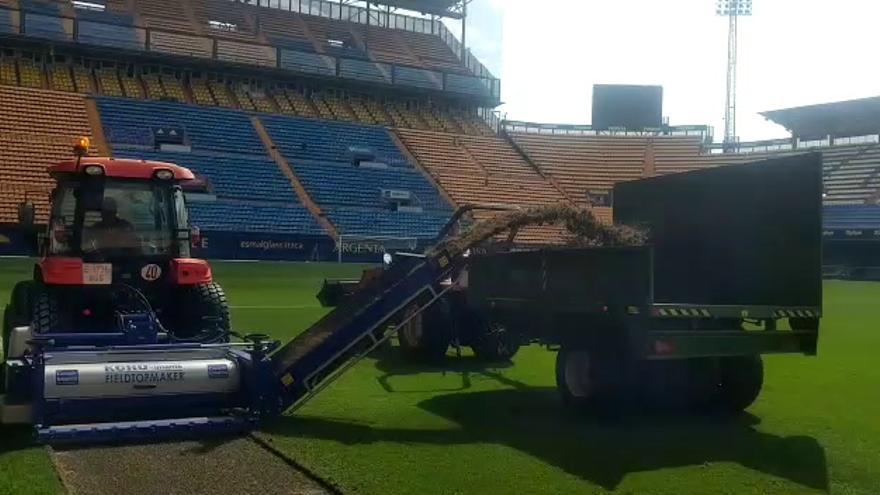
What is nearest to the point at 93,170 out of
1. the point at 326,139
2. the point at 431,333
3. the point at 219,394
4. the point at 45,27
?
the point at 219,394

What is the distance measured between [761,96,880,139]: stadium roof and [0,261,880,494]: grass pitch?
1914 inches

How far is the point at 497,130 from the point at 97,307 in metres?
45.1

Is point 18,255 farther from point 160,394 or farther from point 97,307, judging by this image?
point 160,394

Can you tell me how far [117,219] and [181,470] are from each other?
3.32 metres

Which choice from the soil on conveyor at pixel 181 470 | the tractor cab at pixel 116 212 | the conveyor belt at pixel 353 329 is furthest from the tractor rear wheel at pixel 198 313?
the soil on conveyor at pixel 181 470

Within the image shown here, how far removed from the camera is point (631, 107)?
57.5m

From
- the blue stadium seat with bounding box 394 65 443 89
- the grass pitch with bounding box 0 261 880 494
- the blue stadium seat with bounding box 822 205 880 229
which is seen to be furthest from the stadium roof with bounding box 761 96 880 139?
the grass pitch with bounding box 0 261 880 494

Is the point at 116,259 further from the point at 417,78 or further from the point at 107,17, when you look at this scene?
the point at 417,78

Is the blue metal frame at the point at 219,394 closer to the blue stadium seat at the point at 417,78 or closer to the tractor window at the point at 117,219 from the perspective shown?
the tractor window at the point at 117,219

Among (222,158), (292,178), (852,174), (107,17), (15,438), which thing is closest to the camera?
(15,438)

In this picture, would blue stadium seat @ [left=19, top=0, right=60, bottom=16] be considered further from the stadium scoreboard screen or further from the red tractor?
the red tractor

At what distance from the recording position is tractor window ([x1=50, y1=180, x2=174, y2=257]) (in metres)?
8.45

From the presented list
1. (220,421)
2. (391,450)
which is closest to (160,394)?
(220,421)

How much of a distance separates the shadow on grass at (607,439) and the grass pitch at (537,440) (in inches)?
0.6
